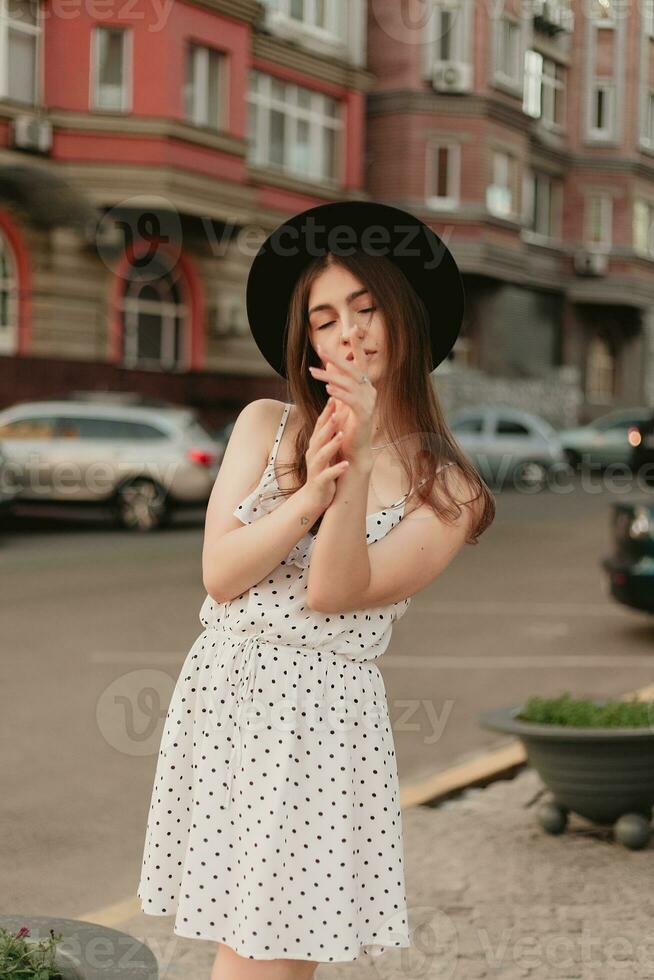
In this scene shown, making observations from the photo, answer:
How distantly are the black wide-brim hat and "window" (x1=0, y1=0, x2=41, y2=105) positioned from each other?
75.0ft

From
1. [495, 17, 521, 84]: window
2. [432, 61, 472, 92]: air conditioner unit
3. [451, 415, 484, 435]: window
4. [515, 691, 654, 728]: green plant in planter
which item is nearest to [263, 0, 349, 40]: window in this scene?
[432, 61, 472, 92]: air conditioner unit

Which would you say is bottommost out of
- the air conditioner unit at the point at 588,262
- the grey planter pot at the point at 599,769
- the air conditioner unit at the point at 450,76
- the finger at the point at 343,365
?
the grey planter pot at the point at 599,769

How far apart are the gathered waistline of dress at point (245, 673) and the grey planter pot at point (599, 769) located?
8.73 feet

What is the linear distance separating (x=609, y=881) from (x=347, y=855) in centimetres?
251

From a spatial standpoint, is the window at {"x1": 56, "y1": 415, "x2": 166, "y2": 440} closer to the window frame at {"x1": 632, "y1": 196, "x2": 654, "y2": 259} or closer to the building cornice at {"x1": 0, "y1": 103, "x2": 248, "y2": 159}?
the building cornice at {"x1": 0, "y1": 103, "x2": 248, "y2": 159}

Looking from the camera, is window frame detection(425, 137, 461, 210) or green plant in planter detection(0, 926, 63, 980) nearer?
green plant in planter detection(0, 926, 63, 980)

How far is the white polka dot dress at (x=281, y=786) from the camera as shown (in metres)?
2.36

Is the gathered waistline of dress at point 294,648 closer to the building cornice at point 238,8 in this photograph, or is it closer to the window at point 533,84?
the building cornice at point 238,8

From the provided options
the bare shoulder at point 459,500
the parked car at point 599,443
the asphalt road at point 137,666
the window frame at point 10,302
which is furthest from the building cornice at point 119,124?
the bare shoulder at point 459,500

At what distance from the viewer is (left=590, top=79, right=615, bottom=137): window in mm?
40781

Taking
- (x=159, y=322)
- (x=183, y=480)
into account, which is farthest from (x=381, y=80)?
(x=183, y=480)

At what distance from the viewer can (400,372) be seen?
98.1 inches

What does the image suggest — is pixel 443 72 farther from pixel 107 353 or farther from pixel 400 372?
pixel 400 372

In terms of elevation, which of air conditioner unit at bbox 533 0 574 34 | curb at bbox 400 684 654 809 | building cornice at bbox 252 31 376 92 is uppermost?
air conditioner unit at bbox 533 0 574 34
